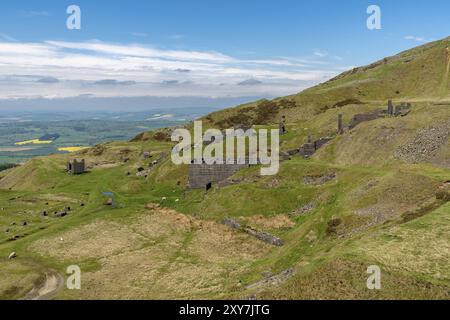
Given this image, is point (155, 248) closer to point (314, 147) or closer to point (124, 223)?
point (124, 223)

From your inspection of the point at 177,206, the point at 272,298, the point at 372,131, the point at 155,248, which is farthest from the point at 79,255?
the point at 372,131

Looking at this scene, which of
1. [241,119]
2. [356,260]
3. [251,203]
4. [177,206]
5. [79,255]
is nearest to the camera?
[356,260]

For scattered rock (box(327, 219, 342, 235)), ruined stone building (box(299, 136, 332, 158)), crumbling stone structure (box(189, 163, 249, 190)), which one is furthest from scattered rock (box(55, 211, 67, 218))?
scattered rock (box(327, 219, 342, 235))

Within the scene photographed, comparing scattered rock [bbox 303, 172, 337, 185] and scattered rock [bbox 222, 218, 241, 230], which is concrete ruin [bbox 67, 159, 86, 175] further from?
scattered rock [bbox 303, 172, 337, 185]

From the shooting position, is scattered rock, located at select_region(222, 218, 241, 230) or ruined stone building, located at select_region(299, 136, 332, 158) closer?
scattered rock, located at select_region(222, 218, 241, 230)

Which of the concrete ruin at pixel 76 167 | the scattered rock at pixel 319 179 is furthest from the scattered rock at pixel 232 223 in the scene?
the concrete ruin at pixel 76 167
